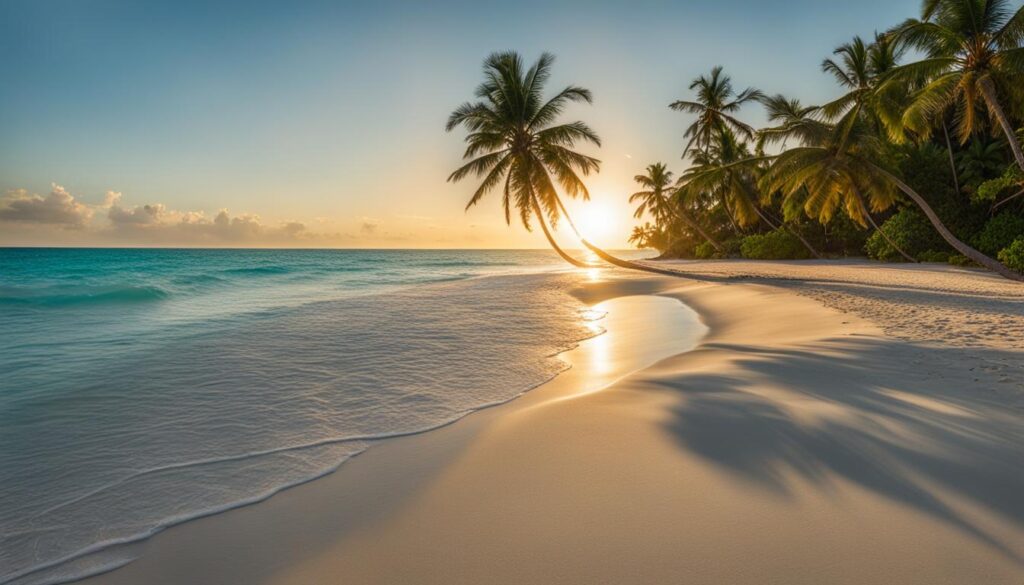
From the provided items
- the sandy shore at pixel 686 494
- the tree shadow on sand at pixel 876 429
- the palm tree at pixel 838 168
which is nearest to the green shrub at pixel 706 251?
the palm tree at pixel 838 168

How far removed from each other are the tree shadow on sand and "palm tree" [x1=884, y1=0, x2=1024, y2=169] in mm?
12424

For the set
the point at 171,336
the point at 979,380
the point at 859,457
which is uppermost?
the point at 979,380

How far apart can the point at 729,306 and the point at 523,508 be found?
382 inches

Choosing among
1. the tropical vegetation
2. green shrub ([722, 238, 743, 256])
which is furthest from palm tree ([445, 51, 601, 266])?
green shrub ([722, 238, 743, 256])

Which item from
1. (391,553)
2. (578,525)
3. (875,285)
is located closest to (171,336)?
(391,553)

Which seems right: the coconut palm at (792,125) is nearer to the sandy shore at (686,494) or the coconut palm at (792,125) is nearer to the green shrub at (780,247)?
the green shrub at (780,247)

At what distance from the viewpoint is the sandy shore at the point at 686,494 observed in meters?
1.93

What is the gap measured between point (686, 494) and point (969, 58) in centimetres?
1740

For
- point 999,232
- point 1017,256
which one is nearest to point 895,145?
point 999,232

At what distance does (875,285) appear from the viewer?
457 inches

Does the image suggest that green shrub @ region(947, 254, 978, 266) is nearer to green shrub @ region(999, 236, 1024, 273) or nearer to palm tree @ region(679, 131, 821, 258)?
green shrub @ region(999, 236, 1024, 273)

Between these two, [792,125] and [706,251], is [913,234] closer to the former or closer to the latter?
[792,125]

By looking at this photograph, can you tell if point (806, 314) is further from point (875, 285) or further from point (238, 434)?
point (238, 434)

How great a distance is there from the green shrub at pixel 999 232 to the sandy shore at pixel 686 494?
18.7 meters
